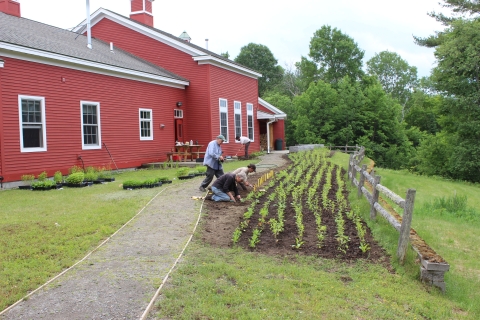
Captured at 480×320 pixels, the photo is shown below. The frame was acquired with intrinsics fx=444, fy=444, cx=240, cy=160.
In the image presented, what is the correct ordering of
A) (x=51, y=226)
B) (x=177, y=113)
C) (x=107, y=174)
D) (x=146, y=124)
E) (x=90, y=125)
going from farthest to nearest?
(x=177, y=113) → (x=146, y=124) → (x=90, y=125) → (x=107, y=174) → (x=51, y=226)

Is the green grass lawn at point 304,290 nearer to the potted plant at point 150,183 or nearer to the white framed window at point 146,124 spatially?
the potted plant at point 150,183

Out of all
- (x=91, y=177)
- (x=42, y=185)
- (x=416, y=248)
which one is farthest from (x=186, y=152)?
(x=416, y=248)

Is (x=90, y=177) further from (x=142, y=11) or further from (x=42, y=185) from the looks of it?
(x=142, y=11)

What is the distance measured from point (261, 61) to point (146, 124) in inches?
1919

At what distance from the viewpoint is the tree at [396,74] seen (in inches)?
2662

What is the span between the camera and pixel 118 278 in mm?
5383

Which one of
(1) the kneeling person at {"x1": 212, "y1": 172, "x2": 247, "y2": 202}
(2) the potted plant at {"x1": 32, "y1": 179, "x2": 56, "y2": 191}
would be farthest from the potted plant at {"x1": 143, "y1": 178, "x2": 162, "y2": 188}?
(1) the kneeling person at {"x1": 212, "y1": 172, "x2": 247, "y2": 202}

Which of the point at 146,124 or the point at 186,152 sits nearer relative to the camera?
the point at 146,124

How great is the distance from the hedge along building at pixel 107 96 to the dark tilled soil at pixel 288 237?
299 inches

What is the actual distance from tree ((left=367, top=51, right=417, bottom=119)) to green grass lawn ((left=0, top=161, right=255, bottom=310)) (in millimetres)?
62556

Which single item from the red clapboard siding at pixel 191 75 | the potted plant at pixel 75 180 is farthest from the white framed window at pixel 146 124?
the potted plant at pixel 75 180

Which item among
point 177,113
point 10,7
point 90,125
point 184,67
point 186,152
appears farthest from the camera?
point 184,67

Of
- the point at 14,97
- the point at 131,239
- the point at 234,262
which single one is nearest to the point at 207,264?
the point at 234,262

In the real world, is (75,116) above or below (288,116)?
below
